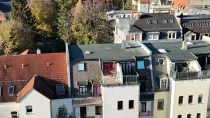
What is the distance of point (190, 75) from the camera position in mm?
Answer: 35625

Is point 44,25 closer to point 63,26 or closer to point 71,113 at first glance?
point 63,26

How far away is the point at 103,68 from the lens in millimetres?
36469

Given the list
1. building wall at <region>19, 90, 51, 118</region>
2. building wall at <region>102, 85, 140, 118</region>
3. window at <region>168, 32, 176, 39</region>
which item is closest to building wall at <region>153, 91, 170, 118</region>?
building wall at <region>102, 85, 140, 118</region>

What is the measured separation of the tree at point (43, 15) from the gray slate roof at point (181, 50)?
47439 millimetres

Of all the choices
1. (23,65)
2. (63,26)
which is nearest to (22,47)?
(63,26)

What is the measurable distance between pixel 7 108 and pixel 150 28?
40.5 metres

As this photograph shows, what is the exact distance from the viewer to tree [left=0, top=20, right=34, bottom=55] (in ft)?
201

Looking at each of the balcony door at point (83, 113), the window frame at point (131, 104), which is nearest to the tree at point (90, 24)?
the balcony door at point (83, 113)

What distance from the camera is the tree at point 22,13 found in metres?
74.8

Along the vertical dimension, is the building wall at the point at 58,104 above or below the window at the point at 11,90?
below

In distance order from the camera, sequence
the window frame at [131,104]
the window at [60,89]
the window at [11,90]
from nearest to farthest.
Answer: the window at [11,90] → the window frame at [131,104] → the window at [60,89]

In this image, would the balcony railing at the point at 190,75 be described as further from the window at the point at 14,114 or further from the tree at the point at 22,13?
the tree at the point at 22,13

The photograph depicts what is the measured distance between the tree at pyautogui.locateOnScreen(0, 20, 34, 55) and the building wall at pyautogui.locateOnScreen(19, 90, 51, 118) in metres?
28.4

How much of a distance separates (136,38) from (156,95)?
30.4 meters
